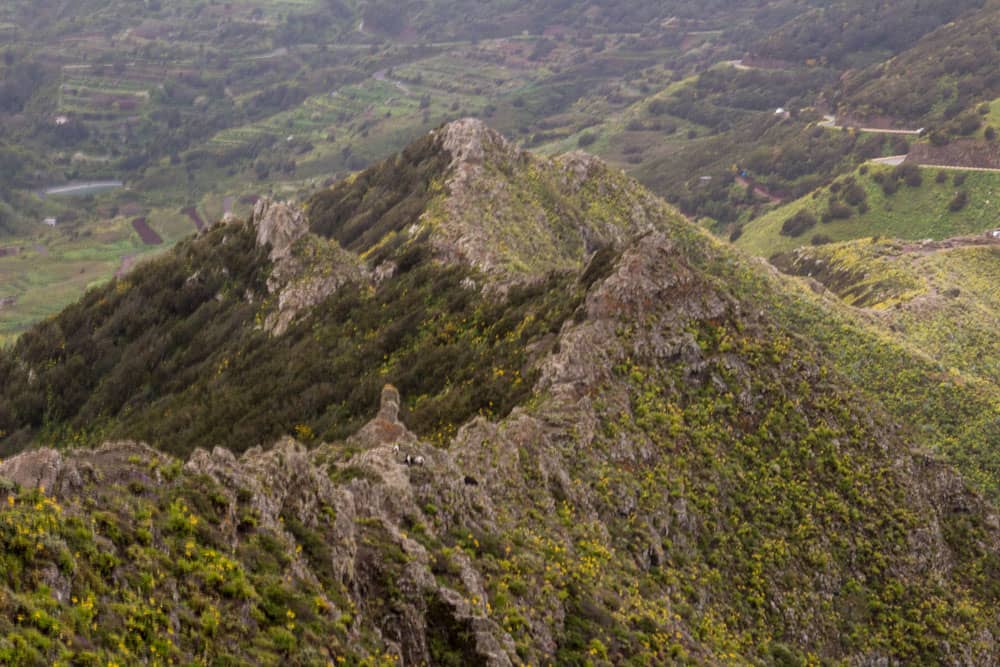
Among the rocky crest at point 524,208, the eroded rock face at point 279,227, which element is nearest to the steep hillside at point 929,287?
the rocky crest at point 524,208

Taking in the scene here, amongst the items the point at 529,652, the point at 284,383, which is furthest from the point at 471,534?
the point at 284,383

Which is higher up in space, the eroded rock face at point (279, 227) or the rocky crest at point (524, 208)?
the eroded rock face at point (279, 227)

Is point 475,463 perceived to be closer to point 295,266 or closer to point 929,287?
point 295,266

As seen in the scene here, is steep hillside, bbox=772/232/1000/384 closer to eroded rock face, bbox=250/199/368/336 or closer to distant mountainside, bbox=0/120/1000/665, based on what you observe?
distant mountainside, bbox=0/120/1000/665

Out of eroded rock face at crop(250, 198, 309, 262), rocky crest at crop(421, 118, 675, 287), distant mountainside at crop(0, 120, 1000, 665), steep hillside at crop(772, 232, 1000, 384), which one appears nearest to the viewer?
distant mountainside at crop(0, 120, 1000, 665)

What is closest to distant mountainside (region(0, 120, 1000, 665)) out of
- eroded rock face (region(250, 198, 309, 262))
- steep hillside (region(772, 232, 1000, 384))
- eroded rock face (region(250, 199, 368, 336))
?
eroded rock face (region(250, 199, 368, 336))

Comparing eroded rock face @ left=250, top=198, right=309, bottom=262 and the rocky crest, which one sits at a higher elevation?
eroded rock face @ left=250, top=198, right=309, bottom=262

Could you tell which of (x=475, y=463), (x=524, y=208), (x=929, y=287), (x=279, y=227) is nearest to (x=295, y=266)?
(x=279, y=227)

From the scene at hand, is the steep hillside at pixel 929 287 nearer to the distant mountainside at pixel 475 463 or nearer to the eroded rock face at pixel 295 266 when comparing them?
the distant mountainside at pixel 475 463

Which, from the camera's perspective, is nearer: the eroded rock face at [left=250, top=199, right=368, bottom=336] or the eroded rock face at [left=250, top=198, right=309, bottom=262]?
the eroded rock face at [left=250, top=199, right=368, bottom=336]

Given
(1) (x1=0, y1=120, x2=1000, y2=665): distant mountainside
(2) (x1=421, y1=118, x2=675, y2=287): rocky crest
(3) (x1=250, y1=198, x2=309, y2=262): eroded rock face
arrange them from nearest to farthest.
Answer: (1) (x1=0, y1=120, x2=1000, y2=665): distant mountainside, (2) (x1=421, y1=118, x2=675, y2=287): rocky crest, (3) (x1=250, y1=198, x2=309, y2=262): eroded rock face
